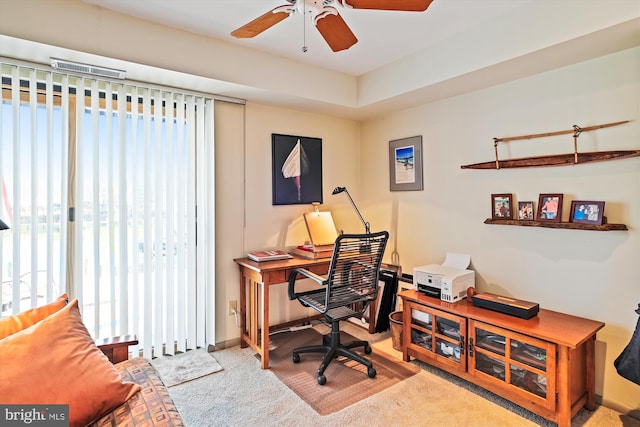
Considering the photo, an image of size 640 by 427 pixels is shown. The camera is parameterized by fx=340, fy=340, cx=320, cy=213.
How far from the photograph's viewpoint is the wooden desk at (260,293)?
261 cm

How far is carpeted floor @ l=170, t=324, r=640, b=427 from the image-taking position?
1976mm

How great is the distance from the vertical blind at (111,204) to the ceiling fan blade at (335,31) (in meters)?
1.40

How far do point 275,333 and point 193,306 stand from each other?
847 millimetres

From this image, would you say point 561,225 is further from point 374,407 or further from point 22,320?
point 22,320

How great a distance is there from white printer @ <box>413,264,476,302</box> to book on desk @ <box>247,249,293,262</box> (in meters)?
1.14

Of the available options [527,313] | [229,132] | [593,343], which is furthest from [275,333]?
[593,343]

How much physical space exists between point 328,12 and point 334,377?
2.32 metres

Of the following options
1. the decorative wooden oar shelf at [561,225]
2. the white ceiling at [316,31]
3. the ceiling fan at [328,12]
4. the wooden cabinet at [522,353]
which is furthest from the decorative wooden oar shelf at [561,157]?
the ceiling fan at [328,12]

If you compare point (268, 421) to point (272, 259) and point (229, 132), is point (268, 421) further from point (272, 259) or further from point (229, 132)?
point (229, 132)

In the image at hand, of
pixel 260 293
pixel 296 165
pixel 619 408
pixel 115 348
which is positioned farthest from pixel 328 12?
pixel 619 408

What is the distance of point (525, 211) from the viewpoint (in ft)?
8.00

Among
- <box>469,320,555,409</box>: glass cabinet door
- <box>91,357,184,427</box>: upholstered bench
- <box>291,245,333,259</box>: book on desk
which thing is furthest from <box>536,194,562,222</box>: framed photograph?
<box>91,357,184,427</box>: upholstered bench

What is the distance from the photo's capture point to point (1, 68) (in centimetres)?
208

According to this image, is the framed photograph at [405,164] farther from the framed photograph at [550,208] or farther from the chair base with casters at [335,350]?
the chair base with casters at [335,350]
